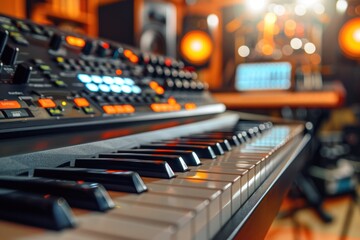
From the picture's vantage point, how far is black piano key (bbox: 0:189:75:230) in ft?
0.91

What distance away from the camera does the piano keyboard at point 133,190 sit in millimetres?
281

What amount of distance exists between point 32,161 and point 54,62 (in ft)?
1.02

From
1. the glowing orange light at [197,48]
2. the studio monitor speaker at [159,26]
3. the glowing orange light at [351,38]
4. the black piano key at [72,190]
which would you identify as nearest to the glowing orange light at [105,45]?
the black piano key at [72,190]

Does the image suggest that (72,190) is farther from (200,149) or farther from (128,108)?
(128,108)

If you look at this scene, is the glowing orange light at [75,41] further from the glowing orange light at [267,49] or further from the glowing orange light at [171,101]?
the glowing orange light at [267,49]

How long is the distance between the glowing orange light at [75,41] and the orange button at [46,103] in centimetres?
25

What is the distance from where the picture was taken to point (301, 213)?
2711 mm

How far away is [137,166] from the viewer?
47cm

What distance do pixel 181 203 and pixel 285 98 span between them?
7.08ft

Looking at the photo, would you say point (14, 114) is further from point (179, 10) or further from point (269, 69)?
point (179, 10)

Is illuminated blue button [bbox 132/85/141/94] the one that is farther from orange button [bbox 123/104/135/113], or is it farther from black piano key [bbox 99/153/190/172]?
black piano key [bbox 99/153/190/172]

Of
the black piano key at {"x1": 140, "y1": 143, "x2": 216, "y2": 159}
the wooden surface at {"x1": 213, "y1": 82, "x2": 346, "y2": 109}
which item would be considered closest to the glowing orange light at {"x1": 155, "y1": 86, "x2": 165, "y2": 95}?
the black piano key at {"x1": 140, "y1": 143, "x2": 216, "y2": 159}

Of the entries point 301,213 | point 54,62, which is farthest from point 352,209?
point 54,62

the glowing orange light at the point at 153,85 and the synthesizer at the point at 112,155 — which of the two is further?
the glowing orange light at the point at 153,85
